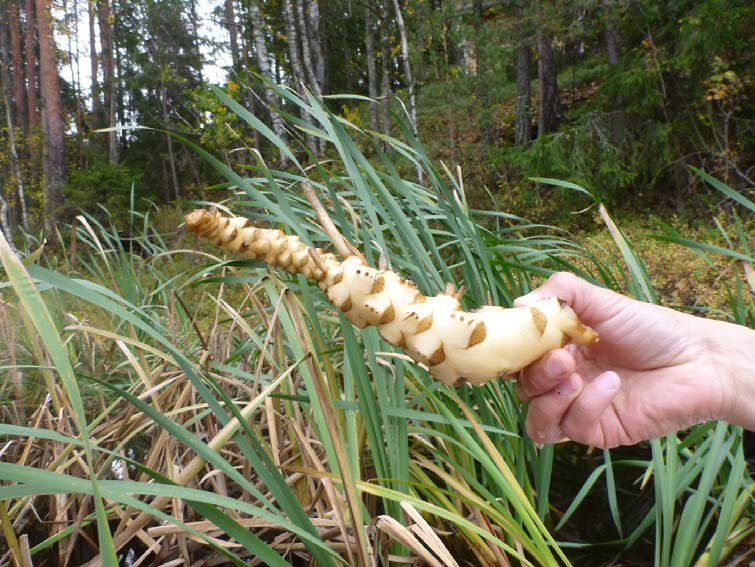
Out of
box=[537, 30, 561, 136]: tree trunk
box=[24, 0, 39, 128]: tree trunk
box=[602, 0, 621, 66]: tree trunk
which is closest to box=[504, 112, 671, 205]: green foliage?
box=[537, 30, 561, 136]: tree trunk

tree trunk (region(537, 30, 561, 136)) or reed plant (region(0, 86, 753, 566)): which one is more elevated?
tree trunk (region(537, 30, 561, 136))

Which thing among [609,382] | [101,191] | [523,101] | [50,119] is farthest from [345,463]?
[50,119]

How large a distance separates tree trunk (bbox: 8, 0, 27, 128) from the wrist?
47.3ft

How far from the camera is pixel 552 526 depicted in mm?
986

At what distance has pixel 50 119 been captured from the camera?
8578 millimetres

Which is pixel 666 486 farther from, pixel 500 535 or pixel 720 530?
pixel 500 535

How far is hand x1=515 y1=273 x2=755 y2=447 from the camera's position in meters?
0.74

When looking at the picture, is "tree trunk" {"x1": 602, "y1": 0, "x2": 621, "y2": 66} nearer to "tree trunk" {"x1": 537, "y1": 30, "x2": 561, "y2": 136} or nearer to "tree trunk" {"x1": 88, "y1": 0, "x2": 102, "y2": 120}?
"tree trunk" {"x1": 537, "y1": 30, "x2": 561, "y2": 136}

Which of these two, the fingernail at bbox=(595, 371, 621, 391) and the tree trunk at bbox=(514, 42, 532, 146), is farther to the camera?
the tree trunk at bbox=(514, 42, 532, 146)

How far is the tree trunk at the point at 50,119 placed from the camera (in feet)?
27.2

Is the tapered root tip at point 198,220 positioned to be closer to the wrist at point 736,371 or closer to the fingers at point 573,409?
the fingers at point 573,409

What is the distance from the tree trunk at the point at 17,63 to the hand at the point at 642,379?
14.3 metres

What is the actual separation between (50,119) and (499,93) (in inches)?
275

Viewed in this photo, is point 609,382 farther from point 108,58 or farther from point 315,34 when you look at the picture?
point 108,58
